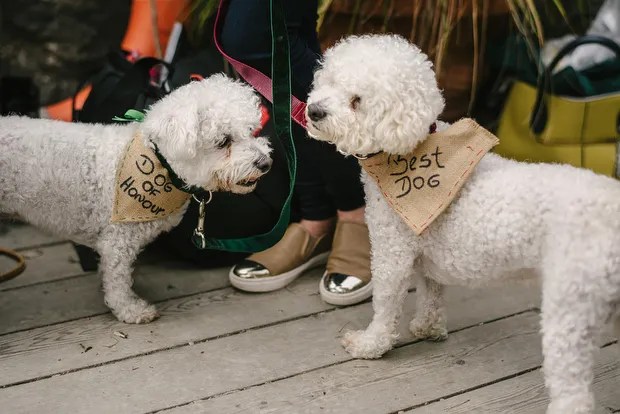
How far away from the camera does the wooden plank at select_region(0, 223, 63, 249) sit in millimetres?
2881

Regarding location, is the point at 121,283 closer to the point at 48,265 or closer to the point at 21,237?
the point at 48,265

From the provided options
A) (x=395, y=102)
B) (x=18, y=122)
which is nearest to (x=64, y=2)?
(x=18, y=122)

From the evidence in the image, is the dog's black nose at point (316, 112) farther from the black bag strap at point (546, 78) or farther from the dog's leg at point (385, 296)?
the black bag strap at point (546, 78)

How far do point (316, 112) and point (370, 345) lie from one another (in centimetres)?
71

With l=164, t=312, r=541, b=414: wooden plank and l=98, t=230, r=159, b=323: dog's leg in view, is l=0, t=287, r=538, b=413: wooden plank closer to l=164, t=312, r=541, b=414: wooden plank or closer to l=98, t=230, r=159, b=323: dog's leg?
l=164, t=312, r=541, b=414: wooden plank

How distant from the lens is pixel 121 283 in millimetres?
2318

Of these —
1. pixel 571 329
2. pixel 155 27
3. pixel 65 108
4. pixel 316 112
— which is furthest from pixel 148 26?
pixel 571 329

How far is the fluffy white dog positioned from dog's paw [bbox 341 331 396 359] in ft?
1.88

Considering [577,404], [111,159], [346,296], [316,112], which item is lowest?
[346,296]

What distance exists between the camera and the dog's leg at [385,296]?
80.8 inches

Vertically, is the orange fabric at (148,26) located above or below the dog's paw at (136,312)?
above

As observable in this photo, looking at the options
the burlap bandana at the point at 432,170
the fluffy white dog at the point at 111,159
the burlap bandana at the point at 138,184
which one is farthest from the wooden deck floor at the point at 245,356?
the burlap bandana at the point at 432,170

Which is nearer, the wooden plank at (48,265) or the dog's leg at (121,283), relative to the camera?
the dog's leg at (121,283)

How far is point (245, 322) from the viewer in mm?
2367
